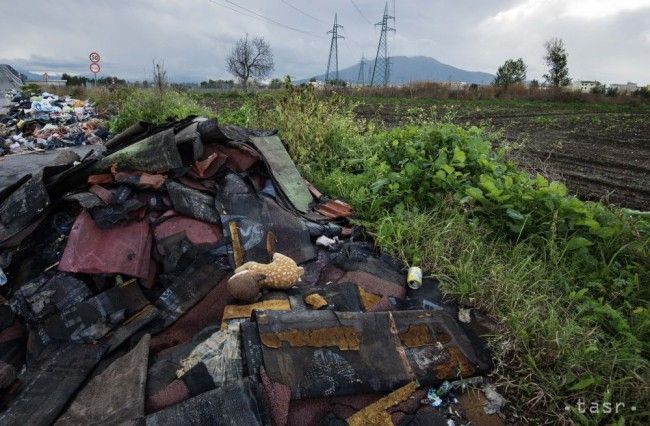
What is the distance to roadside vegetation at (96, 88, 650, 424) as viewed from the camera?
197 cm

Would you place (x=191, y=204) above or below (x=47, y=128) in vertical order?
above

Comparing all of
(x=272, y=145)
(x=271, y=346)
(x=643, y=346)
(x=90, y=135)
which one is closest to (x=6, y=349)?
(x=271, y=346)

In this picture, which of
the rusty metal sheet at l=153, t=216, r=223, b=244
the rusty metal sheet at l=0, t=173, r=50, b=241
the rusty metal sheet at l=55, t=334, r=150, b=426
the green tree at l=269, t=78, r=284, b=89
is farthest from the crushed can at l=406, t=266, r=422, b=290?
the green tree at l=269, t=78, r=284, b=89

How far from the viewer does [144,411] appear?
5.51ft

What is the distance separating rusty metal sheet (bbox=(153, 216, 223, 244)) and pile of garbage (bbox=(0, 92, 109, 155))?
6.50 m

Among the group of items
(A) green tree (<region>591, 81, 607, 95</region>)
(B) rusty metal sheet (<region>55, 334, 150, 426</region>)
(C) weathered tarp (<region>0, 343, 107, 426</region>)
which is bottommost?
(C) weathered tarp (<region>0, 343, 107, 426</region>)

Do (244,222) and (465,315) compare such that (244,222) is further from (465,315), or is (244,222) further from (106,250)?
(465,315)

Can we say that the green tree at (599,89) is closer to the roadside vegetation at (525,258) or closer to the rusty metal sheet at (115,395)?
the roadside vegetation at (525,258)

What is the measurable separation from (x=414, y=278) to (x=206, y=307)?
4.65 feet

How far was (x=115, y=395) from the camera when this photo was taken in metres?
1.83

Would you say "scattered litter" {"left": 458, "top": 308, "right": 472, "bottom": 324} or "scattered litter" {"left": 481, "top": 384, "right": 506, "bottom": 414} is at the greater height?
"scattered litter" {"left": 458, "top": 308, "right": 472, "bottom": 324}

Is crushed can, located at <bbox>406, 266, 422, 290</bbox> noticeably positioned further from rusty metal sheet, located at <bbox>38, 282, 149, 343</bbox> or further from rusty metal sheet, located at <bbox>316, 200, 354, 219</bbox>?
rusty metal sheet, located at <bbox>38, 282, 149, 343</bbox>

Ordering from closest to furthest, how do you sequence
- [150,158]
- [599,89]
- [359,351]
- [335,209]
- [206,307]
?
[359,351]
[206,307]
[150,158]
[335,209]
[599,89]

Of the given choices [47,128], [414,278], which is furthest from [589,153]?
[47,128]
